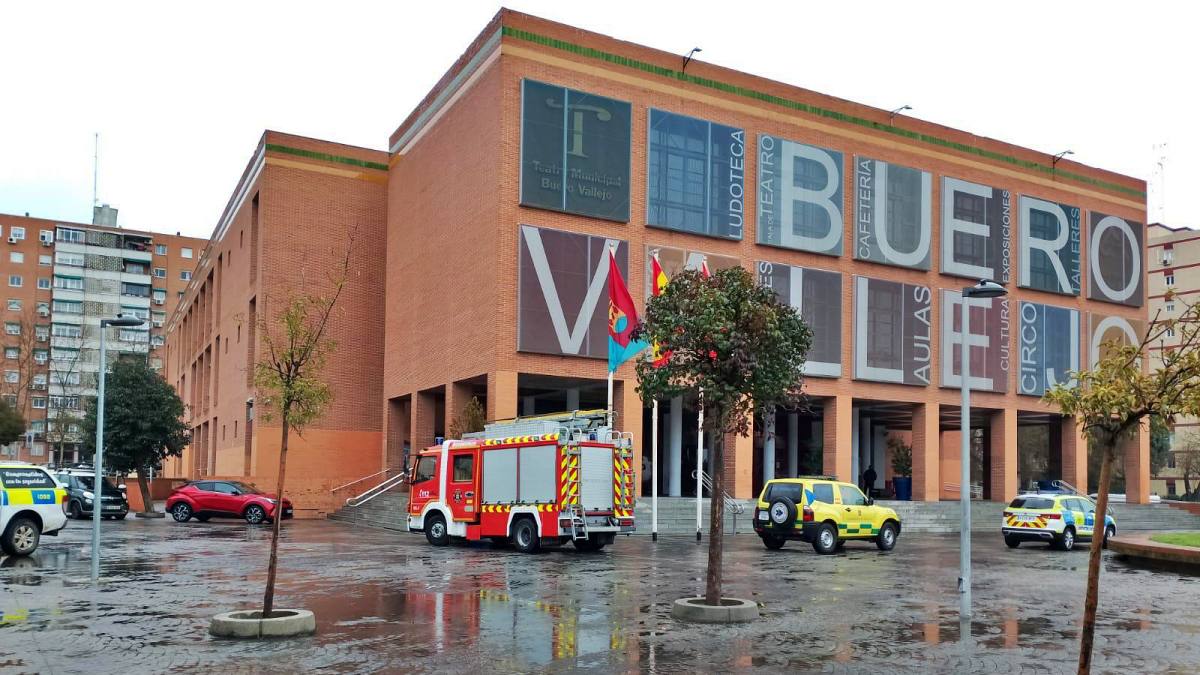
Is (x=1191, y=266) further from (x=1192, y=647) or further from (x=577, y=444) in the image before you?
(x=1192, y=647)

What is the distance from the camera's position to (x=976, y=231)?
→ 45.4m

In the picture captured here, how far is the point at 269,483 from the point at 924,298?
90.8 ft

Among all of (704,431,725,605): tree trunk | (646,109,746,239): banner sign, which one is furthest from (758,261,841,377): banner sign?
(704,431,725,605): tree trunk

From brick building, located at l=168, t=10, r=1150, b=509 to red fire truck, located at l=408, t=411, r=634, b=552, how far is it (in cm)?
800

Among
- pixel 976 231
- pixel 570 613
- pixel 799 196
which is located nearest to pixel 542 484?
pixel 570 613

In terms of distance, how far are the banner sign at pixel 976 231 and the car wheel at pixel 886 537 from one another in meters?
20.1

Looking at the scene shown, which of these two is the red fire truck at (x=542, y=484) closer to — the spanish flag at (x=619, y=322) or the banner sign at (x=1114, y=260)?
the spanish flag at (x=619, y=322)

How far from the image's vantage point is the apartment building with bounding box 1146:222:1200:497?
A: 298ft

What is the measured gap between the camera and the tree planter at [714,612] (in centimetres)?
1315

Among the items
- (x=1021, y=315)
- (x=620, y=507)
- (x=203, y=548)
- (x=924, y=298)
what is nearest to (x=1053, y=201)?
(x=1021, y=315)

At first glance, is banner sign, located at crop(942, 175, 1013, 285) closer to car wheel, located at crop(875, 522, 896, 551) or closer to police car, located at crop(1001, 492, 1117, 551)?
police car, located at crop(1001, 492, 1117, 551)

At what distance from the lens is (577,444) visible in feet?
80.6

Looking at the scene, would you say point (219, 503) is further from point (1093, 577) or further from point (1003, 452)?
point (1093, 577)

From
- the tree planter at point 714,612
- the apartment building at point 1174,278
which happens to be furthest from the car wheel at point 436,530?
the apartment building at point 1174,278
